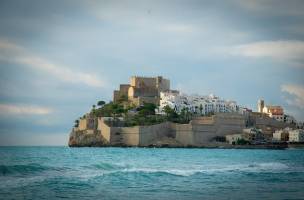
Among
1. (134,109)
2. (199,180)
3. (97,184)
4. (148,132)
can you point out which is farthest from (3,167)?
(134,109)

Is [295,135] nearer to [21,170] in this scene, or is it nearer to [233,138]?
[233,138]

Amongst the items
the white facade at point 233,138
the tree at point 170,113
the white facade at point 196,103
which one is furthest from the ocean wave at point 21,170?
the white facade at point 196,103

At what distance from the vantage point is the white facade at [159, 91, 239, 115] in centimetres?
5872

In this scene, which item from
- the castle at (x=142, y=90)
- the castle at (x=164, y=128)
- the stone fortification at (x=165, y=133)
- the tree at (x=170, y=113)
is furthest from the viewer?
the castle at (x=142, y=90)

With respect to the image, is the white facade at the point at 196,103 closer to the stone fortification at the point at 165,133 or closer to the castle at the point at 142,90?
the castle at the point at 142,90

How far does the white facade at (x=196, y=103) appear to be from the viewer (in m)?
58.7

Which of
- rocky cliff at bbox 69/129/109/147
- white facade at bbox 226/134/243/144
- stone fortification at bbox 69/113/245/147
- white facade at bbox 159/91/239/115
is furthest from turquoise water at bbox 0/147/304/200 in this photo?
white facade at bbox 159/91/239/115

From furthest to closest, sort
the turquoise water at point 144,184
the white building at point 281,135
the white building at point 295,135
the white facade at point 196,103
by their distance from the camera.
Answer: the white facade at point 196,103 → the white building at point 281,135 → the white building at point 295,135 → the turquoise water at point 144,184

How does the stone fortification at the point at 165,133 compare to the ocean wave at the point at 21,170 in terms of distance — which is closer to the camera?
the ocean wave at the point at 21,170

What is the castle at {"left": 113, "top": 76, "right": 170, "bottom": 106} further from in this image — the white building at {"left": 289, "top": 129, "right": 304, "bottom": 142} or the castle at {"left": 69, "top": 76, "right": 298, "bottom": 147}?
the white building at {"left": 289, "top": 129, "right": 304, "bottom": 142}

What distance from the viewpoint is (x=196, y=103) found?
204ft

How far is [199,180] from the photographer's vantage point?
13.4m

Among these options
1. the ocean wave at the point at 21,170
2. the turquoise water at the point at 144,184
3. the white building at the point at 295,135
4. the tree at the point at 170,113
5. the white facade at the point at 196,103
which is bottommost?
the turquoise water at the point at 144,184

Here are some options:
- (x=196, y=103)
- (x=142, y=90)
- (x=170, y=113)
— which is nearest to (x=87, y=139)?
(x=170, y=113)
